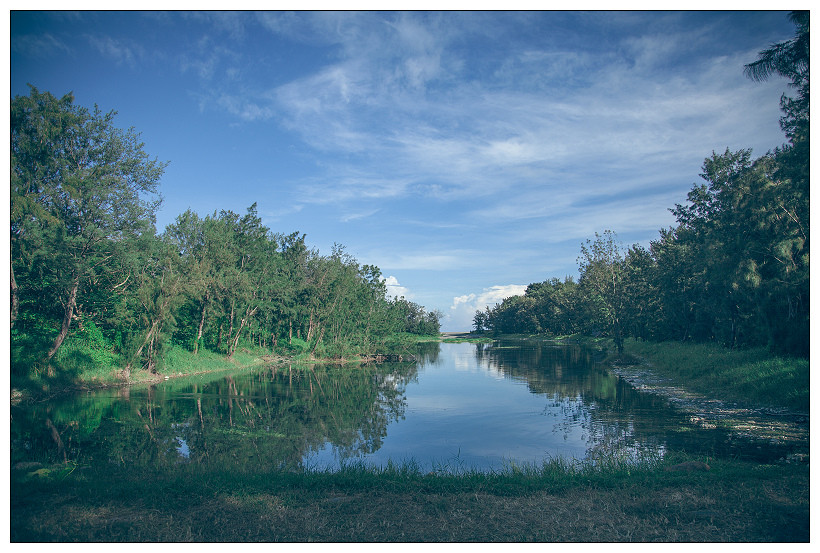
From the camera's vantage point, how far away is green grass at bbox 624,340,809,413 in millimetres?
19344

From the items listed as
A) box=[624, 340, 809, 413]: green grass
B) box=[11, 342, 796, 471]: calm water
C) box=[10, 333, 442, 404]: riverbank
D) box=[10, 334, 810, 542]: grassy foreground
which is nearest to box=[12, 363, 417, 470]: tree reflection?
box=[11, 342, 796, 471]: calm water

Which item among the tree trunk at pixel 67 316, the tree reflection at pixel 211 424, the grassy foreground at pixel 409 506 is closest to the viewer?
the grassy foreground at pixel 409 506

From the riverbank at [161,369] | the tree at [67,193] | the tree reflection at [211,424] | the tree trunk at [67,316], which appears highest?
the tree at [67,193]

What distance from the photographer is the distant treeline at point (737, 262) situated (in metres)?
16.8

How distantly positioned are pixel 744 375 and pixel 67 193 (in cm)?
3768

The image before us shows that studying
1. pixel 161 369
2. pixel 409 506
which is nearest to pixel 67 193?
pixel 161 369

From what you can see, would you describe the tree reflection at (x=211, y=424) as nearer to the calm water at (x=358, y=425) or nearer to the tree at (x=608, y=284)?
the calm water at (x=358, y=425)

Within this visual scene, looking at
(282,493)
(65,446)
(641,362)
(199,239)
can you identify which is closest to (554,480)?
(282,493)

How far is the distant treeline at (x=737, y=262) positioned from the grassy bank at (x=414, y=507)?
11.6 metres

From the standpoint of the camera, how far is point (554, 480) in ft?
31.8

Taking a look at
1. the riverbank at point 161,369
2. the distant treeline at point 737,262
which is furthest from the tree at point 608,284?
the riverbank at point 161,369

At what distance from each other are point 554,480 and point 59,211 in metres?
29.4

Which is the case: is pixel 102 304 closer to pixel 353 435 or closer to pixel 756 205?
pixel 353 435

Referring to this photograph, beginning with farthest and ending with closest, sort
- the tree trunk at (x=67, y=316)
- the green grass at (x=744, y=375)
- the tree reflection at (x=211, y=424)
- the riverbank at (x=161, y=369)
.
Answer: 1. the tree trunk at (x=67, y=316)
2. the riverbank at (x=161, y=369)
3. the green grass at (x=744, y=375)
4. the tree reflection at (x=211, y=424)
